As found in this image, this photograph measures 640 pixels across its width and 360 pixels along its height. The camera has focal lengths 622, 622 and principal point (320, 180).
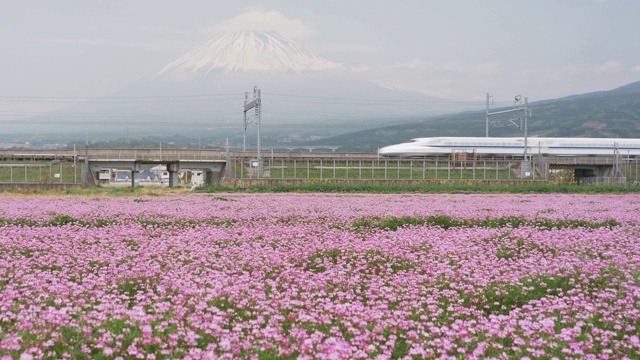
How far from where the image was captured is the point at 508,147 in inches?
3236

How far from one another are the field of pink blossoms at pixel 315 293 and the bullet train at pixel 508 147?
64.6m

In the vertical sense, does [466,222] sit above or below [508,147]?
below

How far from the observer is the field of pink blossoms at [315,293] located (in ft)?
19.4

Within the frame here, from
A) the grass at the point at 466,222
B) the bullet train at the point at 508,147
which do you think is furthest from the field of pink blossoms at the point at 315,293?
the bullet train at the point at 508,147

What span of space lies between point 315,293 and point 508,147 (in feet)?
257

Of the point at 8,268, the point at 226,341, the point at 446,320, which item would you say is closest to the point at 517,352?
the point at 446,320

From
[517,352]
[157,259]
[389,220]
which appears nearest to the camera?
[517,352]

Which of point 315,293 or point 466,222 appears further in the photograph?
point 466,222

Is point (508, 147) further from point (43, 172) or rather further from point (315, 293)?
point (315, 293)

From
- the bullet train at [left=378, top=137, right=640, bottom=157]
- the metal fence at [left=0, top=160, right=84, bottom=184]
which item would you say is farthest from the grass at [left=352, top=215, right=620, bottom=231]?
the bullet train at [left=378, top=137, right=640, bottom=157]

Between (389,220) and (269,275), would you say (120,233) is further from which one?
(389,220)

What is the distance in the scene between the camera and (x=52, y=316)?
20.5ft

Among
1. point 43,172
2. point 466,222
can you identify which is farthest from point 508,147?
point 466,222

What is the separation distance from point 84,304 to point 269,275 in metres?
3.13
